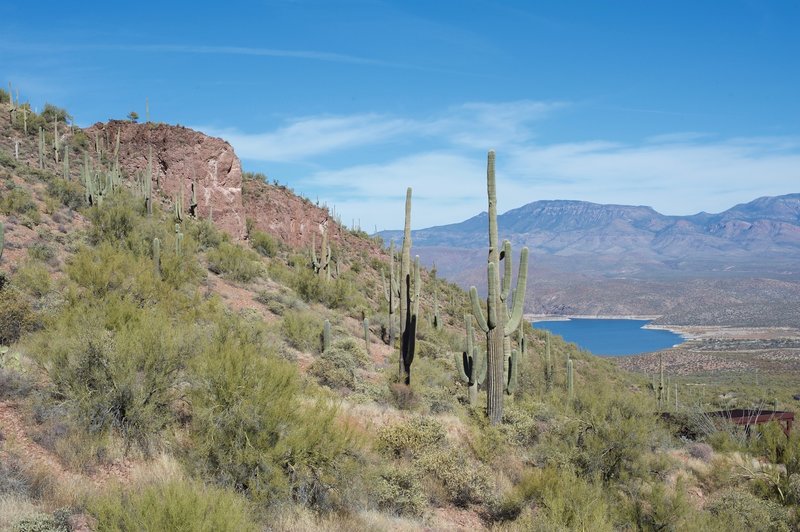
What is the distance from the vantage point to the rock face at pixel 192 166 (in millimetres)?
36812

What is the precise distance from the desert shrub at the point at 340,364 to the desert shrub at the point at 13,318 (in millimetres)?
6509

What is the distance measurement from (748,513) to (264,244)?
32453mm

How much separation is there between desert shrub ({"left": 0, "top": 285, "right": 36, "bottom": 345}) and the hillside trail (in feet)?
12.8

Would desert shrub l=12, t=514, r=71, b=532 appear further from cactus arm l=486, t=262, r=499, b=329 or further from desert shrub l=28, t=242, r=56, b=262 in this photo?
desert shrub l=28, t=242, r=56, b=262

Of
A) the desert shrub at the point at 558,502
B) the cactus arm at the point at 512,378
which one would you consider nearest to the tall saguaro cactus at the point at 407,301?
the cactus arm at the point at 512,378

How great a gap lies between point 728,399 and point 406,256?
1154 inches

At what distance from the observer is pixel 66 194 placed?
84.2 ft

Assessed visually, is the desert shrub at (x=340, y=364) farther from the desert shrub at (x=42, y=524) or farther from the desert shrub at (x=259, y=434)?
the desert shrub at (x=42, y=524)

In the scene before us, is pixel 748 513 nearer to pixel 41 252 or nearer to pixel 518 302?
pixel 518 302

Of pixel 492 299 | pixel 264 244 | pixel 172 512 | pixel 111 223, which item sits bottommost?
pixel 172 512

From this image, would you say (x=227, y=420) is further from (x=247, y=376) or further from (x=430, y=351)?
(x=430, y=351)

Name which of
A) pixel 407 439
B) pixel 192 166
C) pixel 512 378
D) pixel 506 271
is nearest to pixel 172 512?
pixel 407 439

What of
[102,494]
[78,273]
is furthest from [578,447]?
[78,273]

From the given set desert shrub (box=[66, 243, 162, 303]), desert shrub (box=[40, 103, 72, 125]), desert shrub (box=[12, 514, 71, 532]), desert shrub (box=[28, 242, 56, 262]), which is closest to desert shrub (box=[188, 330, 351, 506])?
desert shrub (box=[12, 514, 71, 532])
